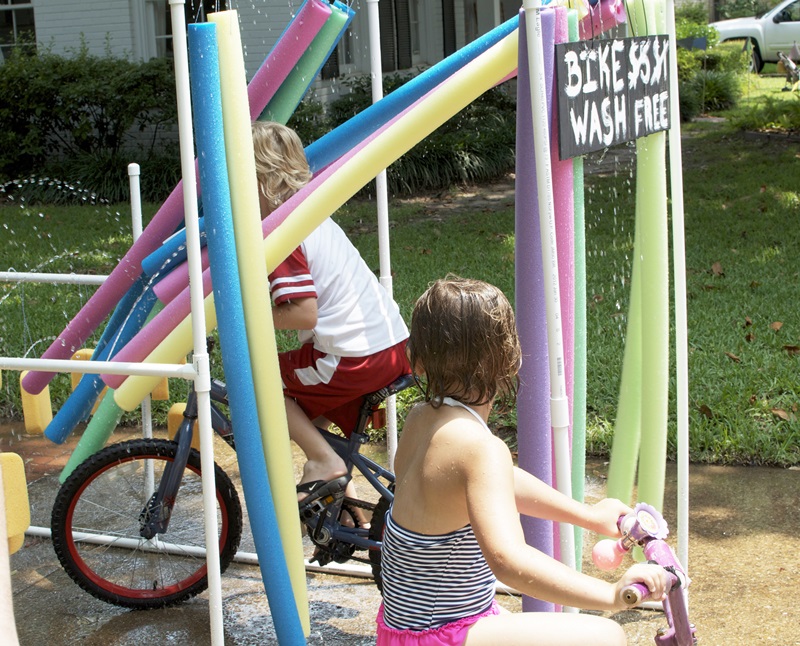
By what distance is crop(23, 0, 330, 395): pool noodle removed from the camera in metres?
3.23

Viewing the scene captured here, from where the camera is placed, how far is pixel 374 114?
3240mm

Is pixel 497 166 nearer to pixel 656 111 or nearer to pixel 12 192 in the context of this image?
pixel 12 192

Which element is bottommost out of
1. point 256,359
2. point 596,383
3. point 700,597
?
point 700,597

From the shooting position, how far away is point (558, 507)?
238cm

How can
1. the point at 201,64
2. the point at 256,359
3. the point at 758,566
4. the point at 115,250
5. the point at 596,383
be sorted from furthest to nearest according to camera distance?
the point at 115,250 → the point at 596,383 → the point at 758,566 → the point at 256,359 → the point at 201,64

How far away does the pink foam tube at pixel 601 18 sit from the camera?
120 inches

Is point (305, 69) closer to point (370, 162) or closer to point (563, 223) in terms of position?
point (370, 162)

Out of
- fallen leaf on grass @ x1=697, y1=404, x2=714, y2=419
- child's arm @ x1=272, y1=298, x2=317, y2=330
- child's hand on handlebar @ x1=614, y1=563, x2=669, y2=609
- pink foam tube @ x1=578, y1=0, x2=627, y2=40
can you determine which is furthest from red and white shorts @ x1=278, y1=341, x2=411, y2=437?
fallen leaf on grass @ x1=697, y1=404, x2=714, y2=419

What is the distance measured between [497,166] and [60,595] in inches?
367

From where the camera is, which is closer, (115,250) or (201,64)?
(201,64)

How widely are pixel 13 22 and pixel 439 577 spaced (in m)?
13.8

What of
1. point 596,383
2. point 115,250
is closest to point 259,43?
point 115,250

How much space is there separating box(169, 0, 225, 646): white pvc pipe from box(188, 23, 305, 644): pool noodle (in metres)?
0.10

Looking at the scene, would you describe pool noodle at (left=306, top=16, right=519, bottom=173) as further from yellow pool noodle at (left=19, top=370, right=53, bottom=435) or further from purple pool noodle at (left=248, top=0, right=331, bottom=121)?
yellow pool noodle at (left=19, top=370, right=53, bottom=435)
